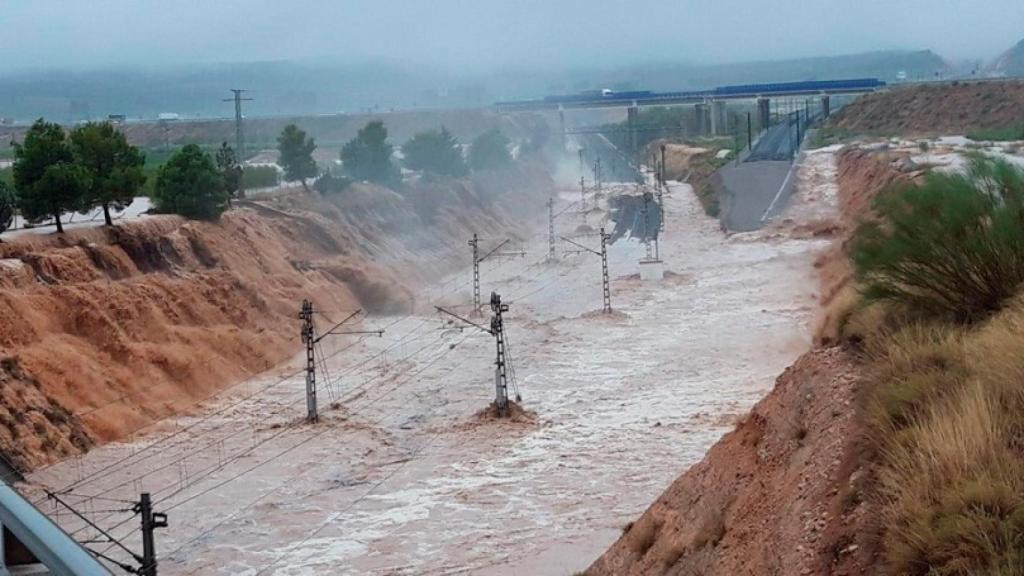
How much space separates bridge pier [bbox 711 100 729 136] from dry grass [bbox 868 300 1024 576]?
12991 cm

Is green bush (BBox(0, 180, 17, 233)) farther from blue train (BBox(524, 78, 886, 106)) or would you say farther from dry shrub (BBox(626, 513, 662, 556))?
blue train (BBox(524, 78, 886, 106))

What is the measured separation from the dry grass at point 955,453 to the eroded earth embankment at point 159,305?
24.3 meters

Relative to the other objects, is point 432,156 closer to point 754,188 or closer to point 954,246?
point 754,188

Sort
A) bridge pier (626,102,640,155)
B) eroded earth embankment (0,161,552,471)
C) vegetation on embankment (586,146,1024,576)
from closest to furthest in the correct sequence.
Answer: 1. vegetation on embankment (586,146,1024,576)
2. eroded earth embankment (0,161,552,471)
3. bridge pier (626,102,640,155)

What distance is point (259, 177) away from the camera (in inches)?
2940

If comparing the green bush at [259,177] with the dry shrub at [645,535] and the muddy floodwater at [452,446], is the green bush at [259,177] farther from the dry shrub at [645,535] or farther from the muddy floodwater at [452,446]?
the dry shrub at [645,535]

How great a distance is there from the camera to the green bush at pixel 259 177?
7266 cm

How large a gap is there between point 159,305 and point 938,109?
79136 mm

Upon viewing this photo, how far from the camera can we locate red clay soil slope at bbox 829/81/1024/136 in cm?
9881

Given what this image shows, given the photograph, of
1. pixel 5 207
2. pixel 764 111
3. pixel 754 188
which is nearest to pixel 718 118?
pixel 764 111

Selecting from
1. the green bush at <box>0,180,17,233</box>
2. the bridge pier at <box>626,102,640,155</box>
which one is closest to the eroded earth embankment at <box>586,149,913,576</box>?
the green bush at <box>0,180,17,233</box>

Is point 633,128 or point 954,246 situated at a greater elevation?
point 633,128

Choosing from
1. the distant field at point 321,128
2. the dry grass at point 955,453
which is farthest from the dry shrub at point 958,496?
the distant field at point 321,128

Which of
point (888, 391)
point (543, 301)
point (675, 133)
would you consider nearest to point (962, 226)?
point (888, 391)
